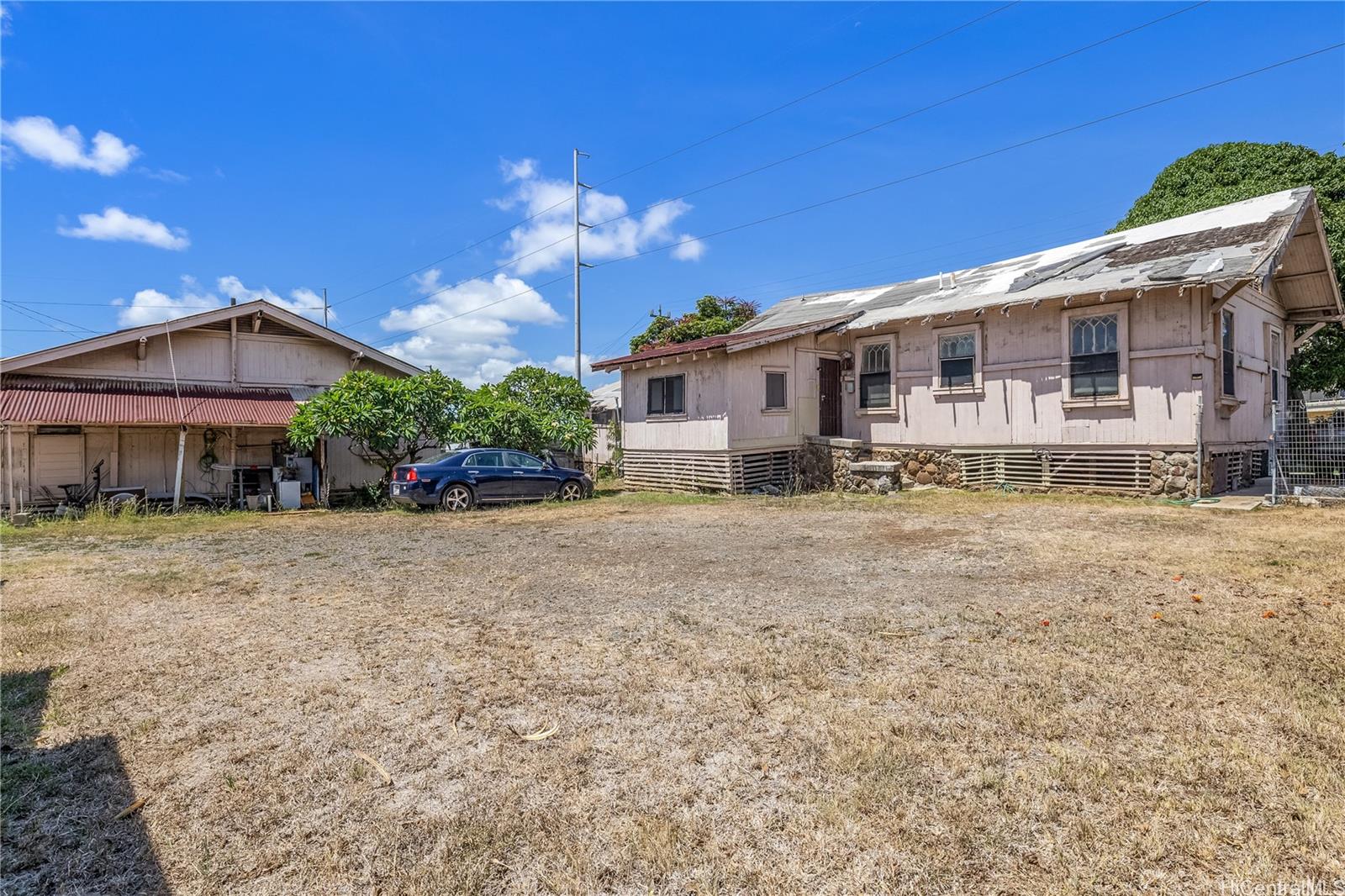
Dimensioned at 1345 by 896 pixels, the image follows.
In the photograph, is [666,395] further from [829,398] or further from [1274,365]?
[1274,365]

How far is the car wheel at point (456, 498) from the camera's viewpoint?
558 inches

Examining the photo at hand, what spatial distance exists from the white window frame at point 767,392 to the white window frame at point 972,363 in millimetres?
3262

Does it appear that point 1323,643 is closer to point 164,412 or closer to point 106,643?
point 106,643

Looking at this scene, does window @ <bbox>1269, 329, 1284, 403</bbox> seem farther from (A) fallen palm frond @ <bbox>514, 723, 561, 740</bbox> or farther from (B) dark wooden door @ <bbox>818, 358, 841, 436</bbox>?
(A) fallen palm frond @ <bbox>514, 723, 561, 740</bbox>

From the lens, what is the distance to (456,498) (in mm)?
14273

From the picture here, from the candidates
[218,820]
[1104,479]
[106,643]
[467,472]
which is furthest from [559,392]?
[218,820]

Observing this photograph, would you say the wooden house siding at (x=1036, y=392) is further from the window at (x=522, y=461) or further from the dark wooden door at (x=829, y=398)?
the window at (x=522, y=461)

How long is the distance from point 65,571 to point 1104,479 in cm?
1583

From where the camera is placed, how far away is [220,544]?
9.77 m

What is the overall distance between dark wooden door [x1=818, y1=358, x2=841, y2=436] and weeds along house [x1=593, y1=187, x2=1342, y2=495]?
0.05 m

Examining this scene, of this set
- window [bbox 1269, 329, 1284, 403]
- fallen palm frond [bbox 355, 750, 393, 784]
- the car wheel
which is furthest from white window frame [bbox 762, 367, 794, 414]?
fallen palm frond [bbox 355, 750, 393, 784]

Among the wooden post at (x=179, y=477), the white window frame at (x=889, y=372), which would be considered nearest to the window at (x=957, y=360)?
the white window frame at (x=889, y=372)

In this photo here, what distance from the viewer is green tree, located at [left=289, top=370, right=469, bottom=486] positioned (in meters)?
14.7

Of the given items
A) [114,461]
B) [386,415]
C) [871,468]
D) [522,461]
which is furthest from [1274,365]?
[114,461]
